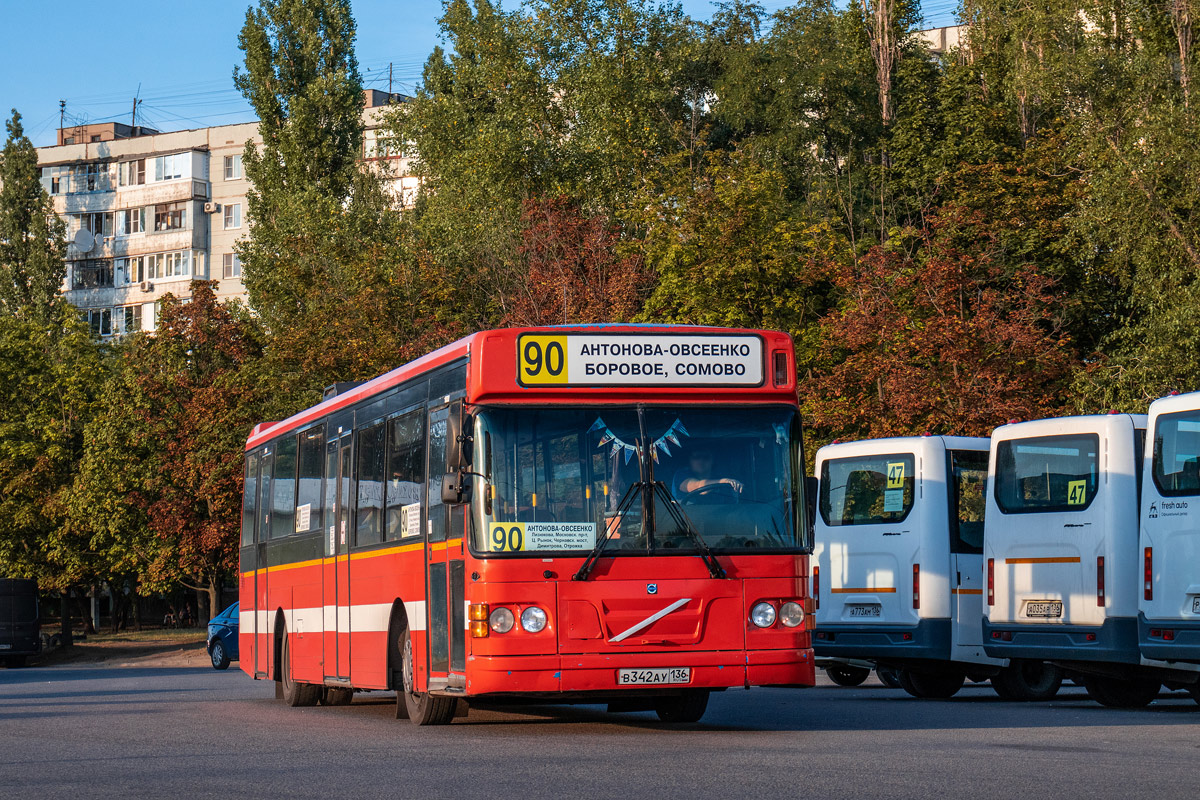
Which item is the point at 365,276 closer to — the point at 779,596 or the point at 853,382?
the point at 853,382

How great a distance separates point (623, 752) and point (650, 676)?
3.51ft

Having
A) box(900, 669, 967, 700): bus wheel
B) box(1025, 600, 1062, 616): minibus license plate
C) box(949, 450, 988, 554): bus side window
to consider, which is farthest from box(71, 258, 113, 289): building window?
box(1025, 600, 1062, 616): minibus license plate

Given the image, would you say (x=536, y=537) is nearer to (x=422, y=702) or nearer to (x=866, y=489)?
(x=422, y=702)

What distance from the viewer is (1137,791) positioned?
9.63 meters

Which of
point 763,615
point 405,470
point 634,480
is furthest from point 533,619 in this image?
point 405,470

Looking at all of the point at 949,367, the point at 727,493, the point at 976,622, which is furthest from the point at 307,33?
the point at 727,493

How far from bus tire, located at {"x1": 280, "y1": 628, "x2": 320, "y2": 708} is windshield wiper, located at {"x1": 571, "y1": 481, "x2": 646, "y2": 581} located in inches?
302

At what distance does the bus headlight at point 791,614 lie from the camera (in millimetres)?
13711

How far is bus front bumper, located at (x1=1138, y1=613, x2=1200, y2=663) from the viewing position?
15859 millimetres

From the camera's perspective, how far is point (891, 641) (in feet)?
64.8

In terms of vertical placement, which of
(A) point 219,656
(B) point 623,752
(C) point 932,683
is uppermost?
(B) point 623,752

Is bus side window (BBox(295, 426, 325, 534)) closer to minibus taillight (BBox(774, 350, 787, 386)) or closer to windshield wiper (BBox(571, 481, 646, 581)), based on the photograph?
windshield wiper (BBox(571, 481, 646, 581))

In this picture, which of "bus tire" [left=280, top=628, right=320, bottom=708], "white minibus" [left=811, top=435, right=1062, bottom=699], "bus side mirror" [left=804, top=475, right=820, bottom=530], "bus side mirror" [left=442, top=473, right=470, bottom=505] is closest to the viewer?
"bus side mirror" [left=442, top=473, right=470, bottom=505]

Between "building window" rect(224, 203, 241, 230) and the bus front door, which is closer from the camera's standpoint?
the bus front door
